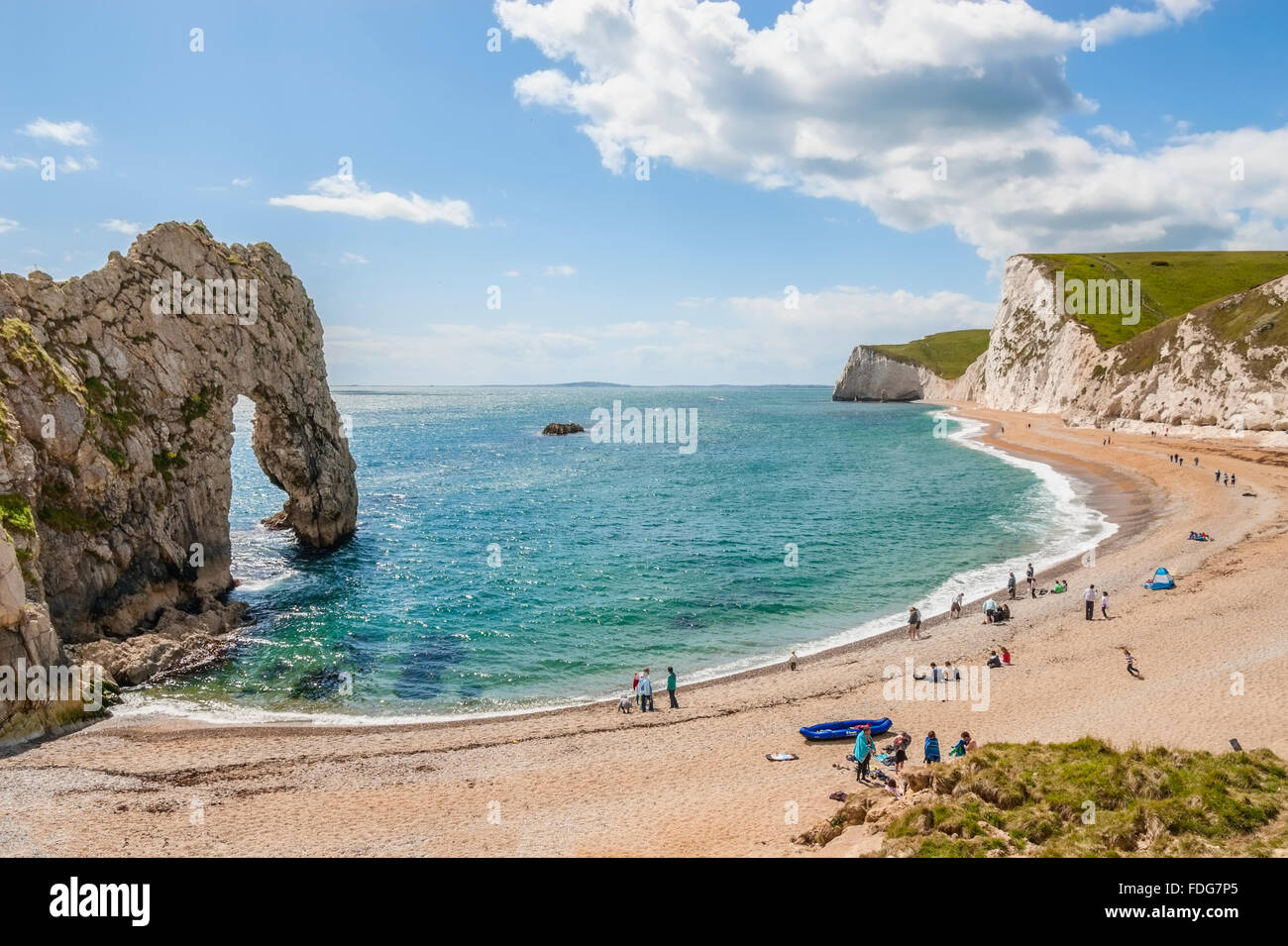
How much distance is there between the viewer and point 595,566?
47.6m

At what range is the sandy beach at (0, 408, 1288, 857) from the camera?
1856 centimetres

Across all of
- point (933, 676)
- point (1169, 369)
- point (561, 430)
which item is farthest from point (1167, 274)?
point (933, 676)

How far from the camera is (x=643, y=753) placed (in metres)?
24.0

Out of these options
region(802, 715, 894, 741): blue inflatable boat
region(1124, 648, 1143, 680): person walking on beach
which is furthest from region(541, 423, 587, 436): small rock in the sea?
region(802, 715, 894, 741): blue inflatable boat

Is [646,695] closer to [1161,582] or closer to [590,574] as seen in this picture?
[590,574]

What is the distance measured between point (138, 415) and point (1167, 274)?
17500 centimetres

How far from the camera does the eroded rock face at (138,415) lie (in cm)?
2962

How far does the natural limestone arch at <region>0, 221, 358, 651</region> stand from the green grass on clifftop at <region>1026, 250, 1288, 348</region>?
120 metres

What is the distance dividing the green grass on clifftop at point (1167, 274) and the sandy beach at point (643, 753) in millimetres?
103098

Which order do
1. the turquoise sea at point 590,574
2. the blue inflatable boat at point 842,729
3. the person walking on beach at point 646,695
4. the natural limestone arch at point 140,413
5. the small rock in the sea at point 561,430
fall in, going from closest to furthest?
1. the blue inflatable boat at point 842,729
2. the person walking on beach at point 646,695
3. the natural limestone arch at point 140,413
4. the turquoise sea at point 590,574
5. the small rock in the sea at point 561,430

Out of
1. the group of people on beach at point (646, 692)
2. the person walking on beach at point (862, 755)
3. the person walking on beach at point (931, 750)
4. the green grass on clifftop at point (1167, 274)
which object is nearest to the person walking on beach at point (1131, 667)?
the person walking on beach at point (931, 750)

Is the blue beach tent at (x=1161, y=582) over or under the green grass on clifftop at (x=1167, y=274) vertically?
under

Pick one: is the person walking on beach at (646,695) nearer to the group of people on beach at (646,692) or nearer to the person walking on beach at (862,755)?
the group of people on beach at (646,692)

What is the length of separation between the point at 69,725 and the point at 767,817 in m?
24.8
